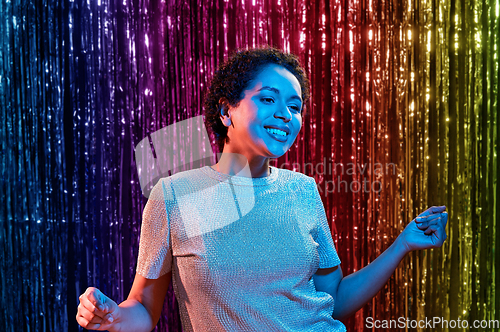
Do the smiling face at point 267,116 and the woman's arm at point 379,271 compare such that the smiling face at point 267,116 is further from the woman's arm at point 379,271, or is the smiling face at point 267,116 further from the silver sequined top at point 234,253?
the woman's arm at point 379,271

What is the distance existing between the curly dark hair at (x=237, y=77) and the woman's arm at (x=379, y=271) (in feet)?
1.29

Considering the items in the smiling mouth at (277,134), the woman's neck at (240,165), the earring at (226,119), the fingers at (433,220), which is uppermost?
the earring at (226,119)

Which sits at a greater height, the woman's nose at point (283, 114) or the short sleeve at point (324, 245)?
the woman's nose at point (283, 114)

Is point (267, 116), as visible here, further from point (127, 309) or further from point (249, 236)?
point (127, 309)

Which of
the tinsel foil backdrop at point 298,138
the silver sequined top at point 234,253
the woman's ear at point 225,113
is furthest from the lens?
the tinsel foil backdrop at point 298,138

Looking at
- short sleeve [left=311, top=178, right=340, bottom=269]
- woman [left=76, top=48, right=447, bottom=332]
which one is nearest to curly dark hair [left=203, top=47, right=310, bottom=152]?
woman [left=76, top=48, right=447, bottom=332]

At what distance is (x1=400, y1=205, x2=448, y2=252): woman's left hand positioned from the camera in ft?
2.65

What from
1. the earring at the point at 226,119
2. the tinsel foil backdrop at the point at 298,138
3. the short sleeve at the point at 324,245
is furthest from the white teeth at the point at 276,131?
the tinsel foil backdrop at the point at 298,138

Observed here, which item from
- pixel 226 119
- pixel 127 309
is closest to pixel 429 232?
pixel 226 119

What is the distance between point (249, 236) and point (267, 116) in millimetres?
240

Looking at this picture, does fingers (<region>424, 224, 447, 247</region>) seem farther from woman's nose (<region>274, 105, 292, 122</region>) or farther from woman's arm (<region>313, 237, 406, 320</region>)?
woman's nose (<region>274, 105, 292, 122</region>)

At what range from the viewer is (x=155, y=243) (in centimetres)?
72

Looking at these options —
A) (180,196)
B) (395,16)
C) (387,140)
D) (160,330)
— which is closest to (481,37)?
(395,16)

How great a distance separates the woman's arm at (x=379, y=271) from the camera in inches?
32.0
